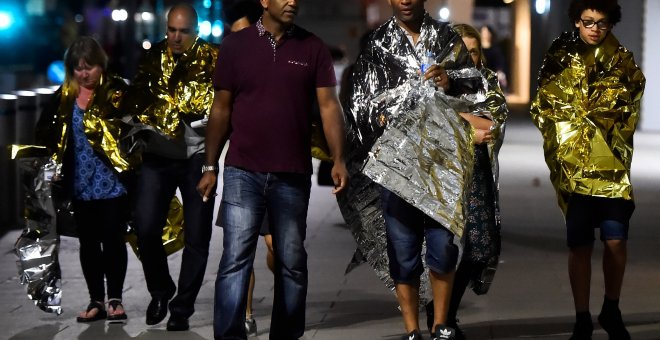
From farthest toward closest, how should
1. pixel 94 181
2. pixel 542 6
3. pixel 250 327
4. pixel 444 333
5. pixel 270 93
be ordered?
pixel 542 6 → pixel 94 181 → pixel 250 327 → pixel 444 333 → pixel 270 93

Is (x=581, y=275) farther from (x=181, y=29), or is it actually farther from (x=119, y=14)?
(x=119, y=14)

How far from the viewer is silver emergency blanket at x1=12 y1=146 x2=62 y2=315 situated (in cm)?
827

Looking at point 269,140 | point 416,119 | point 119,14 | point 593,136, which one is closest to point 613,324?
point 593,136

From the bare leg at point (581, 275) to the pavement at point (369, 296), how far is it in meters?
0.33

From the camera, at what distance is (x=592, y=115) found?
7.20m

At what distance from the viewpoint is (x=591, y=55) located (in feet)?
23.6

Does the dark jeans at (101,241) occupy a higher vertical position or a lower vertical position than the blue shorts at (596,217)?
lower

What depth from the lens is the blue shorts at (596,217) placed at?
7163 mm

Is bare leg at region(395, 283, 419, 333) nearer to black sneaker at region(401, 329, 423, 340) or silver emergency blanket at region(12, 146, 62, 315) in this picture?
black sneaker at region(401, 329, 423, 340)

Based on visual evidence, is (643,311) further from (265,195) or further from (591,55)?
(265,195)

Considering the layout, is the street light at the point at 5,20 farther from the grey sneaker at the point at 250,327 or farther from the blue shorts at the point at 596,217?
the blue shorts at the point at 596,217

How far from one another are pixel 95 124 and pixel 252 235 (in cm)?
207

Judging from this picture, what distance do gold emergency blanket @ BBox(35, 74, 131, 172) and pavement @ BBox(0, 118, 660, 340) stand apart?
94cm

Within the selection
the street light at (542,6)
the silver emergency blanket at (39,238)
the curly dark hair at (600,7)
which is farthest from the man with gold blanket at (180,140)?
the street light at (542,6)
